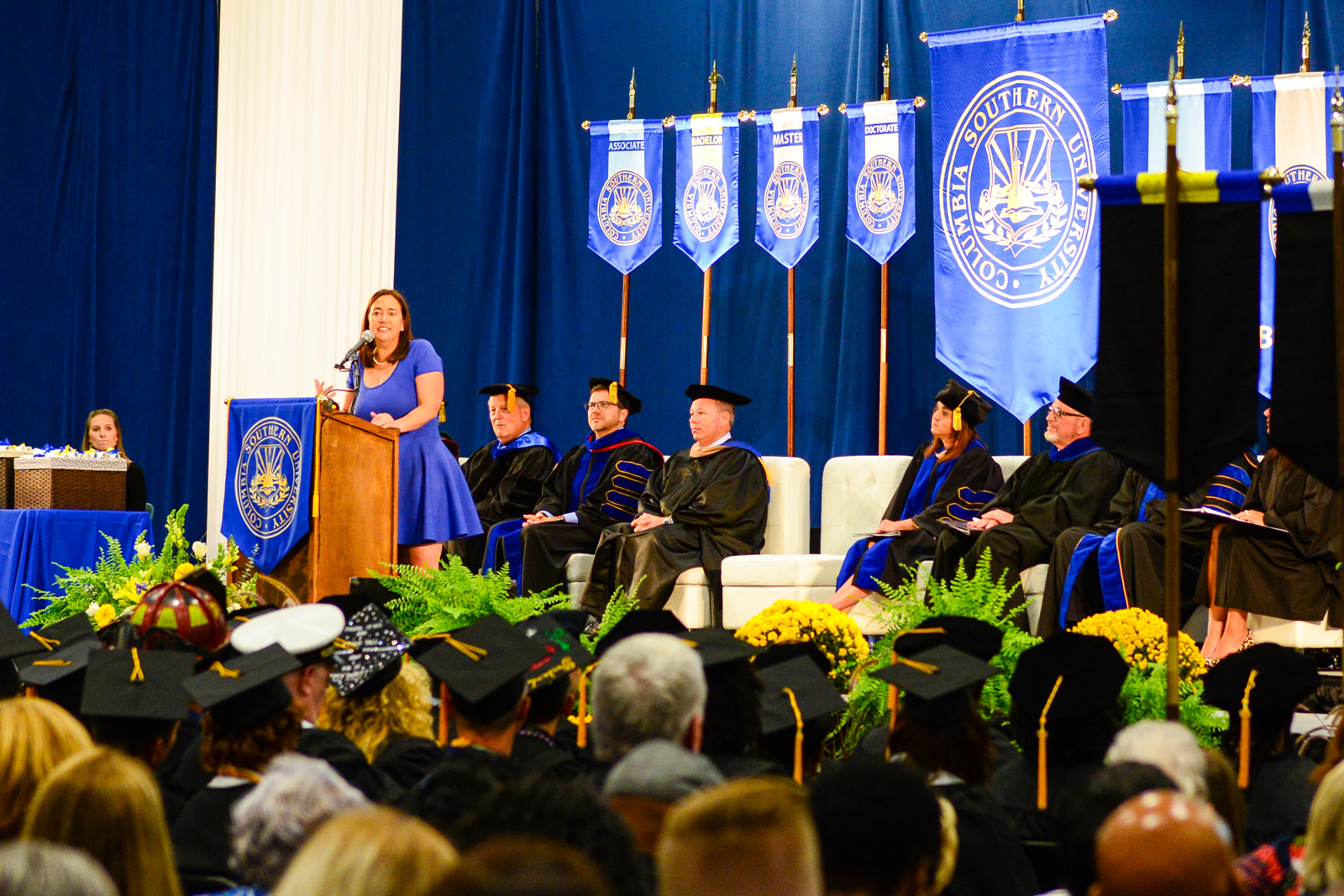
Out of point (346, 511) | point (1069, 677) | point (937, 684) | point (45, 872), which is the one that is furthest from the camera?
point (346, 511)

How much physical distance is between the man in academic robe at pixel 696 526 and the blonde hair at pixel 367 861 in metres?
5.40

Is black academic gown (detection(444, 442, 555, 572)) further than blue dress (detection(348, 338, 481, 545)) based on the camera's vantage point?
Yes

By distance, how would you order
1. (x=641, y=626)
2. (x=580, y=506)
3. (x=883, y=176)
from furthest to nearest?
(x=883, y=176) → (x=580, y=506) → (x=641, y=626)

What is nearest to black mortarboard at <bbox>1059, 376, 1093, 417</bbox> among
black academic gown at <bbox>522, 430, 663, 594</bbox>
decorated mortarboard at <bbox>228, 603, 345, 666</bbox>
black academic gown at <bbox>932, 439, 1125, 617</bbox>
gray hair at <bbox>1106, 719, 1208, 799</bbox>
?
black academic gown at <bbox>932, 439, 1125, 617</bbox>

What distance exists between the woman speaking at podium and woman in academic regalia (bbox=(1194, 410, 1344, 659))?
11.0ft

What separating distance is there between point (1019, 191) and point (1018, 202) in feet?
0.18

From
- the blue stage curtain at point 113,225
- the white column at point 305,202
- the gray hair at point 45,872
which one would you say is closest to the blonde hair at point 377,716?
the gray hair at point 45,872

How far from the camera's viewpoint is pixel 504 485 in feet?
27.2

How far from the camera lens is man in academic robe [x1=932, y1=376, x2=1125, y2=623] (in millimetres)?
6309

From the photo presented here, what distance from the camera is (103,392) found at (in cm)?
1062

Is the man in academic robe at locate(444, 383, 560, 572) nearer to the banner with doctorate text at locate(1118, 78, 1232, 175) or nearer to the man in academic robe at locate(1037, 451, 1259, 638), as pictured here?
the man in academic robe at locate(1037, 451, 1259, 638)

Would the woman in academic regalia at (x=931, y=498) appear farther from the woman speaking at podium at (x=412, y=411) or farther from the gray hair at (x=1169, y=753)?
the gray hair at (x=1169, y=753)

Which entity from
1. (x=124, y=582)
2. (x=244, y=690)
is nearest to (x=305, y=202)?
(x=124, y=582)

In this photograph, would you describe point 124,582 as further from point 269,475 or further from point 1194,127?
point 1194,127
